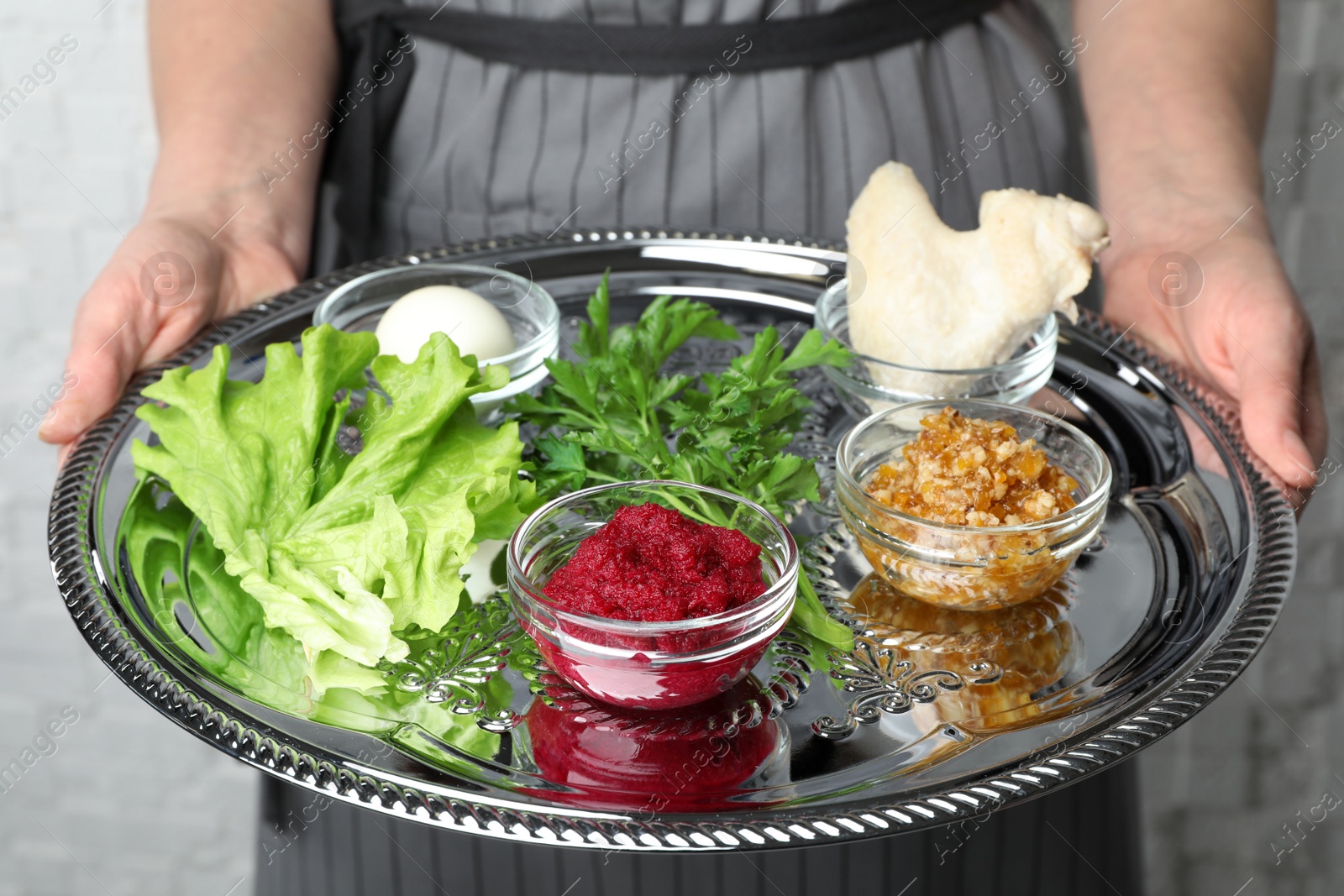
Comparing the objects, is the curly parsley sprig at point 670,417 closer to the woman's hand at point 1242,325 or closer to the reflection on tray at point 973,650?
the reflection on tray at point 973,650

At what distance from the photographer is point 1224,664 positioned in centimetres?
106

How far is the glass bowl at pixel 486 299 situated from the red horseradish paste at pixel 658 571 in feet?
1.54

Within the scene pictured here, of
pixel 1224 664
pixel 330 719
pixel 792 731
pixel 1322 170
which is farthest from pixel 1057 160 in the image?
pixel 330 719

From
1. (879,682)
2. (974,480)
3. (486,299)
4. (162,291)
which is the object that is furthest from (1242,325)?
(162,291)

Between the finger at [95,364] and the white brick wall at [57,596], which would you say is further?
the white brick wall at [57,596]

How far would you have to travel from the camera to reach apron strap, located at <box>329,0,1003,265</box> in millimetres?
1729

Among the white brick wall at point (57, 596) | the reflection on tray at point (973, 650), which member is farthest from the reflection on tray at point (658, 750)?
the white brick wall at point (57, 596)

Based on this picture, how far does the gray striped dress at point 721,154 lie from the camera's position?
5.40 feet

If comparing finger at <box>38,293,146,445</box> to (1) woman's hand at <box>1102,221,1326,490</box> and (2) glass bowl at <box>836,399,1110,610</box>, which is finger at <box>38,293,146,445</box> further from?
(1) woman's hand at <box>1102,221,1326,490</box>

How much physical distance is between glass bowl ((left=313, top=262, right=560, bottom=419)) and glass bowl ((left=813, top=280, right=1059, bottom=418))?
1.24 feet

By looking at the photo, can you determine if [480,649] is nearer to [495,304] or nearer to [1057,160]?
[495,304]

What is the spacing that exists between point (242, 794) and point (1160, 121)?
2.56m

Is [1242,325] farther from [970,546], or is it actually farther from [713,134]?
[713,134]

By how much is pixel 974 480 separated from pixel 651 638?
406mm
